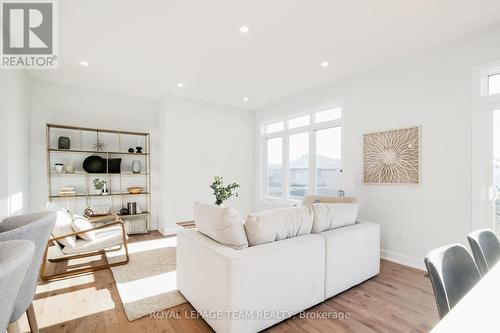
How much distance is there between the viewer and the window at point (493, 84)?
8.83 ft

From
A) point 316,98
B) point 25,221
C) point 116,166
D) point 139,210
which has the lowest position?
point 139,210

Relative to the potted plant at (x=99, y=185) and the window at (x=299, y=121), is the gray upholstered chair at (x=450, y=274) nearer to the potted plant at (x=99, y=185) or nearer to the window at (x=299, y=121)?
the window at (x=299, y=121)

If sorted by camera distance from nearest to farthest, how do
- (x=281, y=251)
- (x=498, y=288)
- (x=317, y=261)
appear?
(x=498, y=288), (x=281, y=251), (x=317, y=261)

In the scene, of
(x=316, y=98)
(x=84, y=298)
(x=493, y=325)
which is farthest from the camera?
(x=316, y=98)

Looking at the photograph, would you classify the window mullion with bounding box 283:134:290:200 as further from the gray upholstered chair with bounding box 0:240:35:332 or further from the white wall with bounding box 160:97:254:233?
the gray upholstered chair with bounding box 0:240:35:332

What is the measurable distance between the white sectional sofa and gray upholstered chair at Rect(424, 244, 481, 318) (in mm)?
1081

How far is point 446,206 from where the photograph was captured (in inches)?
116

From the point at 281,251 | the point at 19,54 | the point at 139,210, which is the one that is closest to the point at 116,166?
the point at 139,210

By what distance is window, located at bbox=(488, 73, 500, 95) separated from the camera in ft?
8.83

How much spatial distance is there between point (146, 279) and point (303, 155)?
11.8 feet

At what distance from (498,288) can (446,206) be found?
2.40 metres

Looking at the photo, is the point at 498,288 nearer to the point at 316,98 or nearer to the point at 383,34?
the point at 383,34

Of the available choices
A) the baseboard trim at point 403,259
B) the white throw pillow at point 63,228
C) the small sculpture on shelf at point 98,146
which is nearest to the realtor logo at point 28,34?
the small sculpture on shelf at point 98,146

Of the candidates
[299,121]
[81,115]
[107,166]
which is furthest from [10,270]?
[299,121]
